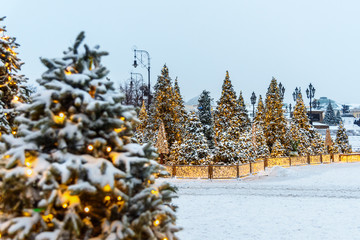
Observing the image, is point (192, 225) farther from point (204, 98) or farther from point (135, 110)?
point (204, 98)

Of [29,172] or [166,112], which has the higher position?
[166,112]

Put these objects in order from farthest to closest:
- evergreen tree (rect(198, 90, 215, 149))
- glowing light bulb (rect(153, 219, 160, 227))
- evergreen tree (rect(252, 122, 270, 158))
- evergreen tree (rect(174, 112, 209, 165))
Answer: evergreen tree (rect(198, 90, 215, 149))
evergreen tree (rect(252, 122, 270, 158))
evergreen tree (rect(174, 112, 209, 165))
glowing light bulb (rect(153, 219, 160, 227))

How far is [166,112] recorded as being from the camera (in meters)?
35.8

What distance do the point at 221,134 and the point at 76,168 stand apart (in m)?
20.6

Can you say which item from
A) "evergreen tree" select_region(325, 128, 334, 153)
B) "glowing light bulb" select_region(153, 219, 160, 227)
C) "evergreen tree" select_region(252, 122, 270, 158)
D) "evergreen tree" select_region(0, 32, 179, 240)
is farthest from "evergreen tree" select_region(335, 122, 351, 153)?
"evergreen tree" select_region(0, 32, 179, 240)

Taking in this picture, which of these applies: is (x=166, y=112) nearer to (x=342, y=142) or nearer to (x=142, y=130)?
(x=142, y=130)

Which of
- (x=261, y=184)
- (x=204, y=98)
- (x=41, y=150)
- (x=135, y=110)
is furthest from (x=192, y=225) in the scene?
(x=204, y=98)

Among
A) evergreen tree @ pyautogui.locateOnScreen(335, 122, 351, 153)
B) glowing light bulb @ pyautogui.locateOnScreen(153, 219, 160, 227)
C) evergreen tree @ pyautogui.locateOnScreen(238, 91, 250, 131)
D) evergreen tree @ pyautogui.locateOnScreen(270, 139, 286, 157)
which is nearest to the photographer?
glowing light bulb @ pyautogui.locateOnScreen(153, 219, 160, 227)

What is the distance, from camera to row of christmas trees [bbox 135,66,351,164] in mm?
24422

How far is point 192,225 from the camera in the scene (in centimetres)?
1086

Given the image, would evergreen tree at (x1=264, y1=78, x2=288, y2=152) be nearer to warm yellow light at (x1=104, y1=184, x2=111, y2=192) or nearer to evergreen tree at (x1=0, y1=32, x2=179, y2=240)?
evergreen tree at (x1=0, y1=32, x2=179, y2=240)

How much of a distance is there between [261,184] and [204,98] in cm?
2240

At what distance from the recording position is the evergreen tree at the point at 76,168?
13.8 feet

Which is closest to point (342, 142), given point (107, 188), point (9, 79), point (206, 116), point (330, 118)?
point (206, 116)
